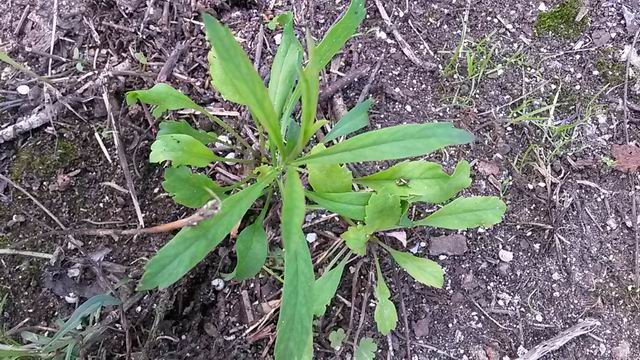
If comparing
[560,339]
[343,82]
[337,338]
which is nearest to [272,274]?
[337,338]

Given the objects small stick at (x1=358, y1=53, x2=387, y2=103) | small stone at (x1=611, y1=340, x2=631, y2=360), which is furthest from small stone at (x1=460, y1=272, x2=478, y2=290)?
small stick at (x1=358, y1=53, x2=387, y2=103)

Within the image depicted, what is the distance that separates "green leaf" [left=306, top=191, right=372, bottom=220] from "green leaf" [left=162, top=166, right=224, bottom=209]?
28 centimetres

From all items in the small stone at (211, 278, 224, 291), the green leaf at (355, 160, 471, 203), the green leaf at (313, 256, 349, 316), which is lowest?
the small stone at (211, 278, 224, 291)

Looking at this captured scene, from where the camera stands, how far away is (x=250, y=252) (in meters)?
1.60

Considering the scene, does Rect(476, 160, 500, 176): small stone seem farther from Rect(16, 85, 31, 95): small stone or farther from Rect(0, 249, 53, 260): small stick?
Rect(16, 85, 31, 95): small stone

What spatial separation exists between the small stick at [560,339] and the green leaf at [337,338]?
57cm

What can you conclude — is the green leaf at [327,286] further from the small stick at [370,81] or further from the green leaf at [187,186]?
the small stick at [370,81]

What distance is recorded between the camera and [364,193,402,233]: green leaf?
1.56 m

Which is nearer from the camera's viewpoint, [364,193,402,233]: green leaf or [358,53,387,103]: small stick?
[364,193,402,233]: green leaf

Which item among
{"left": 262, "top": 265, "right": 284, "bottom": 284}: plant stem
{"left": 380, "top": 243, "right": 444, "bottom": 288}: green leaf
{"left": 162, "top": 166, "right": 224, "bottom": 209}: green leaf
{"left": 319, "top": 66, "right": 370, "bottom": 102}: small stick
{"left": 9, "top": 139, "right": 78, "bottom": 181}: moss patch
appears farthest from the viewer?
{"left": 319, "top": 66, "right": 370, "bottom": 102}: small stick

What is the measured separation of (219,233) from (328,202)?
370mm

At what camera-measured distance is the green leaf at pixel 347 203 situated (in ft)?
5.32

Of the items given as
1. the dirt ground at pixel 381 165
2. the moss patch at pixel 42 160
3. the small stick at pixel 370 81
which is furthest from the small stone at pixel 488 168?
the moss patch at pixel 42 160

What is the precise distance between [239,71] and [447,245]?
101cm
